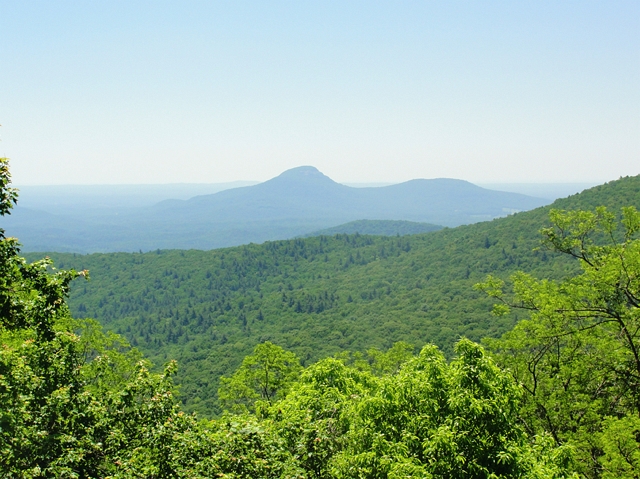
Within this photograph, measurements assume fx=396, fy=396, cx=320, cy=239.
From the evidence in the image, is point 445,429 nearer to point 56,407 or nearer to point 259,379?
point 56,407

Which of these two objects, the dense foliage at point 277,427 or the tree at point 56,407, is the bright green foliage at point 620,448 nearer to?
the dense foliage at point 277,427

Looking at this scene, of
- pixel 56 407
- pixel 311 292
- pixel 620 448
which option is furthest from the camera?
pixel 311 292

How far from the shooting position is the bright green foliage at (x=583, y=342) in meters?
13.1

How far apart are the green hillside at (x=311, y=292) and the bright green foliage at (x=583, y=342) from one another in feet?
112

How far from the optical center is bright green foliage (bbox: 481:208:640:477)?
13109 millimetres

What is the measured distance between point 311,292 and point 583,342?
10713cm

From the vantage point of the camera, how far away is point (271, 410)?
1196 cm

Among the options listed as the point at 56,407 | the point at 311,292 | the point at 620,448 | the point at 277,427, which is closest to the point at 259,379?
the point at 277,427

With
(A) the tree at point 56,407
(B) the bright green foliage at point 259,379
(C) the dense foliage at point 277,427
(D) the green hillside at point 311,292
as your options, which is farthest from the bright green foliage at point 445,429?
(D) the green hillside at point 311,292

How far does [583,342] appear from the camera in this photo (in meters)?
15.4

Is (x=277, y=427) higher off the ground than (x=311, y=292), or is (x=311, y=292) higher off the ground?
(x=277, y=427)

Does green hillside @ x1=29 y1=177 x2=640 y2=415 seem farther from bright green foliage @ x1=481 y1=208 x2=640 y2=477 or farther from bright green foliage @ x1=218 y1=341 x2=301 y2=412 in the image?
bright green foliage @ x1=481 y1=208 x2=640 y2=477

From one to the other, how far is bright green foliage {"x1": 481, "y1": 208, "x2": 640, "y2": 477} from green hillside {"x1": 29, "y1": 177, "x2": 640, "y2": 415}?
34.1 m

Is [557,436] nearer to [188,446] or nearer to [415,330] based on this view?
[188,446]
